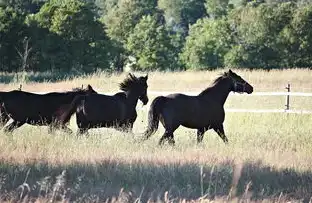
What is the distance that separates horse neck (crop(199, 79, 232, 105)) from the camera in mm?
12777

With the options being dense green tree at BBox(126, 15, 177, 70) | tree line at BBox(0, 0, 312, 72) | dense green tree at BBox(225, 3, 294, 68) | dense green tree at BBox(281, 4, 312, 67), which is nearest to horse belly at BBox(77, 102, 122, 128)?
tree line at BBox(0, 0, 312, 72)

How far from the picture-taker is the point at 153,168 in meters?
8.75

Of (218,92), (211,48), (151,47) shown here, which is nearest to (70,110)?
(218,92)

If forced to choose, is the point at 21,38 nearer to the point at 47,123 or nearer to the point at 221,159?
the point at 47,123

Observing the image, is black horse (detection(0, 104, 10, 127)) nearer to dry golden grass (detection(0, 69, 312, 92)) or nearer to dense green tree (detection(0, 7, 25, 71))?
dry golden grass (detection(0, 69, 312, 92))

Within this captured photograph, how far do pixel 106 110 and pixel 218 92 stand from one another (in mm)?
2401

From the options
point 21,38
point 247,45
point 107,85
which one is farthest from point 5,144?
point 247,45

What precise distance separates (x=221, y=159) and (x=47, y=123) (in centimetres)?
479

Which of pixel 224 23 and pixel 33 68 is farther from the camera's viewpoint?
pixel 224 23

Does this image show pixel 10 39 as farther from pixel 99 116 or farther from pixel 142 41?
pixel 99 116

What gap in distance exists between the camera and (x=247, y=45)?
61344 mm

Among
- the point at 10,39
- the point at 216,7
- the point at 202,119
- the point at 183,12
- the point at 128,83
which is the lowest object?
the point at 202,119

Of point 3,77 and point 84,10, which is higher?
point 84,10

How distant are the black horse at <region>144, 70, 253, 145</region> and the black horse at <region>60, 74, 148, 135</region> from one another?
3.37 feet
